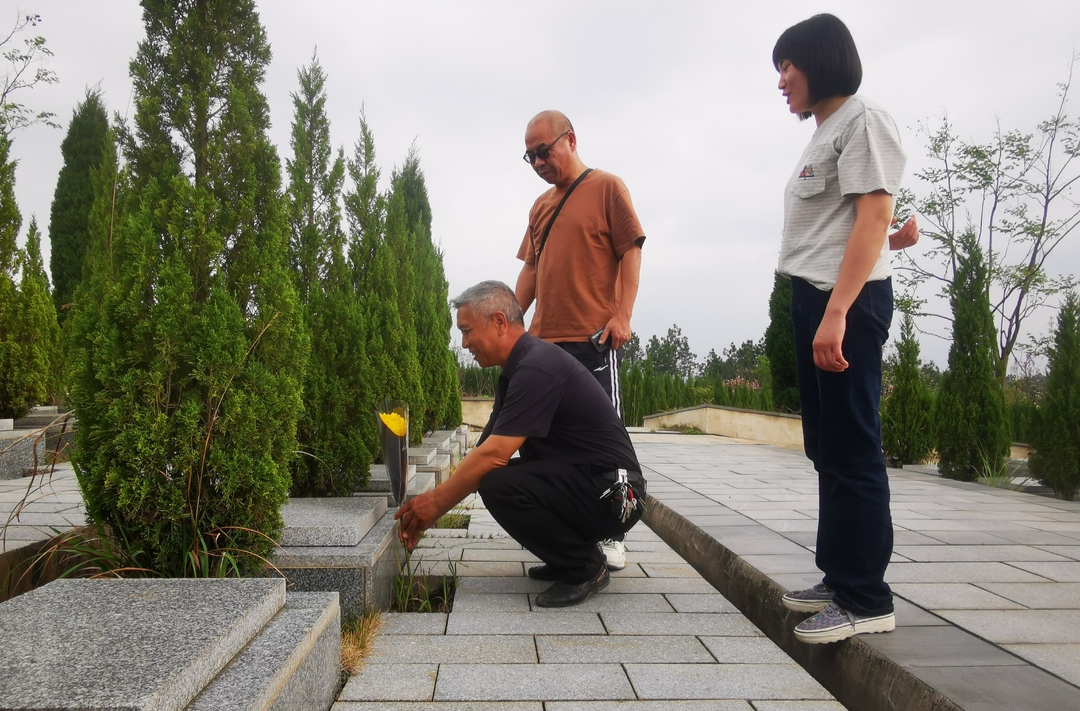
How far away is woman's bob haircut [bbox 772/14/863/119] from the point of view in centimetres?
233

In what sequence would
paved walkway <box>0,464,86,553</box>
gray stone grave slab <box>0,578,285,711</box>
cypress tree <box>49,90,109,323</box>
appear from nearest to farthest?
1. gray stone grave slab <box>0,578,285,711</box>
2. paved walkway <box>0,464,86,553</box>
3. cypress tree <box>49,90,109,323</box>

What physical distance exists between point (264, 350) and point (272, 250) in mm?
385

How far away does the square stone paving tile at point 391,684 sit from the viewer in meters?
2.10

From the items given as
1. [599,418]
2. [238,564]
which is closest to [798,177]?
[599,418]

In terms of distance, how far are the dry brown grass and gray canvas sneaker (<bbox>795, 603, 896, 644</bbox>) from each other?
134 centimetres

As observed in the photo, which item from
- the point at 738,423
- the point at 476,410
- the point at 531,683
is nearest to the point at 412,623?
the point at 531,683

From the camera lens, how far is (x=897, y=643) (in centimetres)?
221

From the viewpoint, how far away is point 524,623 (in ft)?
9.12

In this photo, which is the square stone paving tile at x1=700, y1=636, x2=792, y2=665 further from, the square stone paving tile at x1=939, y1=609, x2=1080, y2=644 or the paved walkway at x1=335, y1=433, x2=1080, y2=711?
the square stone paving tile at x1=939, y1=609, x2=1080, y2=644

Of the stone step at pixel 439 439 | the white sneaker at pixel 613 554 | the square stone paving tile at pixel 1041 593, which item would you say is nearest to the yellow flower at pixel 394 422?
the white sneaker at pixel 613 554

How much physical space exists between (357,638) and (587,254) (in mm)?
1950

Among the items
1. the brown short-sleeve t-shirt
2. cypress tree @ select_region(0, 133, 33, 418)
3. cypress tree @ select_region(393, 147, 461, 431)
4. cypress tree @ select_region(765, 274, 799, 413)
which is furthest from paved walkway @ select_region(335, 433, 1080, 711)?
cypress tree @ select_region(765, 274, 799, 413)

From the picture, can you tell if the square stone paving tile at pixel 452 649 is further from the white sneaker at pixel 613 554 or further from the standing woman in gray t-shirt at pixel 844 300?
the white sneaker at pixel 613 554

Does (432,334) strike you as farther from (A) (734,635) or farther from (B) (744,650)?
(B) (744,650)
